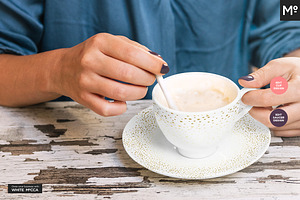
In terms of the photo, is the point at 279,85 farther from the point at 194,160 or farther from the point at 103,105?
the point at 103,105

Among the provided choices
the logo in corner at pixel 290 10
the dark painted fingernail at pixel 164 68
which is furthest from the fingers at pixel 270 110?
the logo in corner at pixel 290 10

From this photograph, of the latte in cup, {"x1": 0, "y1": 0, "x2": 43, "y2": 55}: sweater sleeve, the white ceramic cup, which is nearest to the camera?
the white ceramic cup

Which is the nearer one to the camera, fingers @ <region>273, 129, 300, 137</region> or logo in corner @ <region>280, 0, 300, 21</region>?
fingers @ <region>273, 129, 300, 137</region>

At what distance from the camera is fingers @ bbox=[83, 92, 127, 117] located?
55cm

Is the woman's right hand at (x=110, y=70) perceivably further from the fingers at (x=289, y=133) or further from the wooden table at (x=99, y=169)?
the fingers at (x=289, y=133)

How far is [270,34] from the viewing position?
36.0 inches

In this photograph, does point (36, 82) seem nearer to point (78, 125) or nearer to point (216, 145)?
point (78, 125)

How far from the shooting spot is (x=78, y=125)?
0.69 metres

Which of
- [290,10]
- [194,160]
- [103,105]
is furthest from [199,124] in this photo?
[290,10]

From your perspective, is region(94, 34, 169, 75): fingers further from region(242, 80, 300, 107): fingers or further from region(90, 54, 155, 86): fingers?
region(242, 80, 300, 107): fingers

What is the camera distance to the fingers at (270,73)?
0.53 m

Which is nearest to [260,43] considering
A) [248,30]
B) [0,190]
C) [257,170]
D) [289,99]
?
[248,30]

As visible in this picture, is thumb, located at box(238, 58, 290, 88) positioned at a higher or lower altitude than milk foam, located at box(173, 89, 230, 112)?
higher

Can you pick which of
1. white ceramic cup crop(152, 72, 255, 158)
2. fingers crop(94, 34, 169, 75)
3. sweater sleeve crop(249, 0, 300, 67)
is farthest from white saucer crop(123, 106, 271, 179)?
sweater sleeve crop(249, 0, 300, 67)
